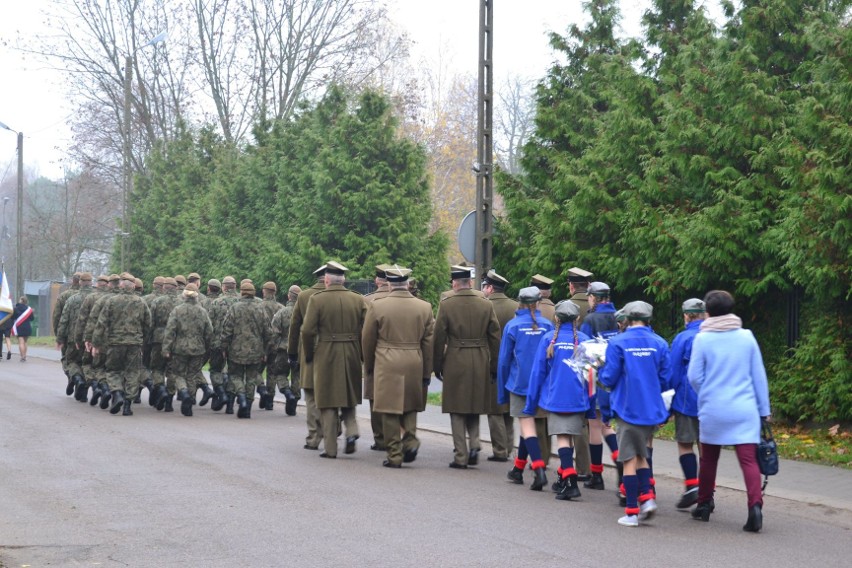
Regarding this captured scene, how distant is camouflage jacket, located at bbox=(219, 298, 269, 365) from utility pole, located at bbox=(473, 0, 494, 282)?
3.41 metres

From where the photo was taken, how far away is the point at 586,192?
57.0 ft

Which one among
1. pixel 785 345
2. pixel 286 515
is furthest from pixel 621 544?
pixel 785 345

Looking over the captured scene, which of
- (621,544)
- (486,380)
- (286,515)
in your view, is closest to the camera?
(621,544)

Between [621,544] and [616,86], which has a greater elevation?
[616,86]

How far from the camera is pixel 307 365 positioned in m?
13.2

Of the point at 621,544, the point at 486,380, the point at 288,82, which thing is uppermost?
the point at 288,82

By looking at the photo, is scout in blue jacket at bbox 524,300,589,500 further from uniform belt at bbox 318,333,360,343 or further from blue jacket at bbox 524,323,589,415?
uniform belt at bbox 318,333,360,343

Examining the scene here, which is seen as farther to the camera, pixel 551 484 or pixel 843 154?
pixel 843 154

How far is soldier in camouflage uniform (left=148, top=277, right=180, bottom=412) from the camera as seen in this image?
17906 mm

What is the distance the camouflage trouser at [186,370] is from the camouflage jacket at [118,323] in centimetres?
71

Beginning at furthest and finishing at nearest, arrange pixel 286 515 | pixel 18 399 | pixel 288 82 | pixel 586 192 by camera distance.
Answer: pixel 288 82 < pixel 18 399 < pixel 586 192 < pixel 286 515

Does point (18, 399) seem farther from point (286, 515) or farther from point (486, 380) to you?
point (286, 515)

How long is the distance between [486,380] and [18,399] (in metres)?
11.1

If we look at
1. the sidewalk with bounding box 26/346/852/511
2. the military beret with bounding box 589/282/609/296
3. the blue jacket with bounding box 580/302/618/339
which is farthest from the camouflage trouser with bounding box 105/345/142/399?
the military beret with bounding box 589/282/609/296
